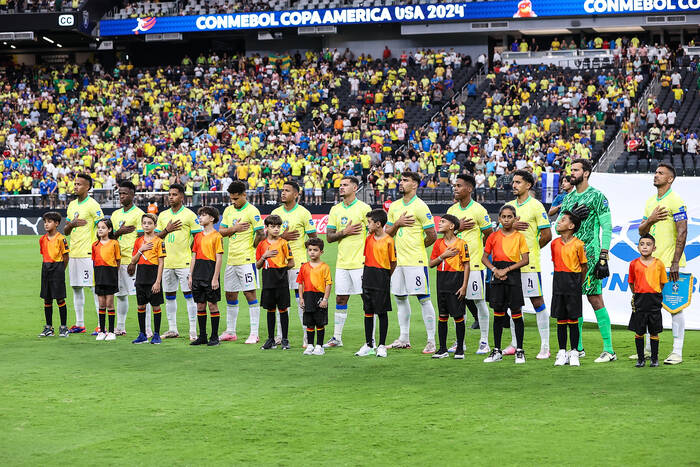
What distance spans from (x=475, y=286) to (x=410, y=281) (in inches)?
30.6

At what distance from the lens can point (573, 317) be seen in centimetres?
985

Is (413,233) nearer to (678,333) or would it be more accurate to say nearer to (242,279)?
(242,279)

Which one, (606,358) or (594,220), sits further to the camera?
(594,220)

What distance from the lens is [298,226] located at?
1177 cm

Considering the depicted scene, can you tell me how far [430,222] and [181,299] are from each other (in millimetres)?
7354

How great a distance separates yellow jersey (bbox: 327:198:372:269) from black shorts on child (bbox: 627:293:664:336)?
3.21 m

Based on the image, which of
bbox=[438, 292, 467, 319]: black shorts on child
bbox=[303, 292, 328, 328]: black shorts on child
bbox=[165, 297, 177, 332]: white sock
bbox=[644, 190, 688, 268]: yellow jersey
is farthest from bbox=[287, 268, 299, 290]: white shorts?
bbox=[644, 190, 688, 268]: yellow jersey

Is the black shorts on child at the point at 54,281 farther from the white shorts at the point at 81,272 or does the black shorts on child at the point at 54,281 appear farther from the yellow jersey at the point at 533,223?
the yellow jersey at the point at 533,223

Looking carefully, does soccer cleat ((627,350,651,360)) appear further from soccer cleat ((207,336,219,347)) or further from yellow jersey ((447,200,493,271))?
soccer cleat ((207,336,219,347))

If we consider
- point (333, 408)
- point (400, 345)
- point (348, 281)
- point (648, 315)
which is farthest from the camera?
point (400, 345)

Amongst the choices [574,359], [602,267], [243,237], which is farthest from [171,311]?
[602,267]

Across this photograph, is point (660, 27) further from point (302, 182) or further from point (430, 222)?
point (430, 222)

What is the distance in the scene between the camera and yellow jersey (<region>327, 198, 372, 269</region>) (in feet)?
36.6

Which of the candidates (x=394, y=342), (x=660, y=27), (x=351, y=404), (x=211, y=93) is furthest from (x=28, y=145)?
(x=351, y=404)
